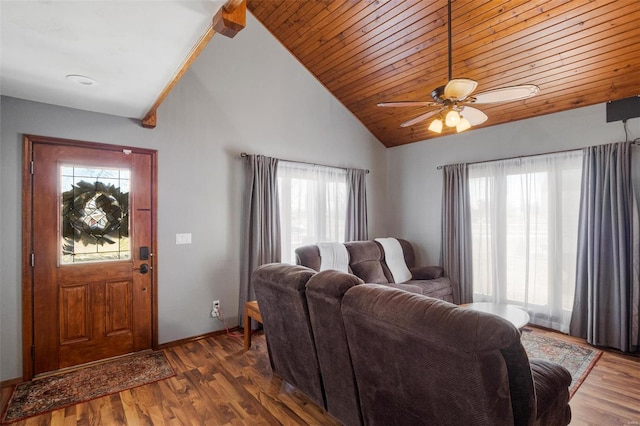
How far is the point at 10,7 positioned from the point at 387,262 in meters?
4.46

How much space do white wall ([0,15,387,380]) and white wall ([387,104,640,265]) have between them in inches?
73.5

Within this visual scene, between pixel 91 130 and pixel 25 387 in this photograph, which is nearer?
pixel 25 387

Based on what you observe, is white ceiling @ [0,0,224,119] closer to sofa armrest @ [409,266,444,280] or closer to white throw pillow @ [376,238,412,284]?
white throw pillow @ [376,238,412,284]

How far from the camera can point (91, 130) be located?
3.08 meters

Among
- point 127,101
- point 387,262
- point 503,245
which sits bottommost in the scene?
point 387,262

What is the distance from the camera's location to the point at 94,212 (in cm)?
308

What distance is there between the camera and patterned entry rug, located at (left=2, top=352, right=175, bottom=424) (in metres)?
2.39

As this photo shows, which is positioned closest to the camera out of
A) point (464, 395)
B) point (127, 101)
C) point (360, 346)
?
point (464, 395)

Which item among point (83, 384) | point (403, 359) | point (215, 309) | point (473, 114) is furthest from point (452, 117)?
point (83, 384)

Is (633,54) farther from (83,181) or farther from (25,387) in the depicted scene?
(25,387)

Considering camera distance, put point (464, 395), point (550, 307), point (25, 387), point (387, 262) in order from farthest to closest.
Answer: point (387, 262) < point (550, 307) < point (25, 387) < point (464, 395)

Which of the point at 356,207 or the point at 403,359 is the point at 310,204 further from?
the point at 403,359

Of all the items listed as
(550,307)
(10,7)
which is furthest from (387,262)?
(10,7)

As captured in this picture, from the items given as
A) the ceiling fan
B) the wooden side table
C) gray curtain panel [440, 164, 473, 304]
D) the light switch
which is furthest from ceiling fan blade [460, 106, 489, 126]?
the light switch
